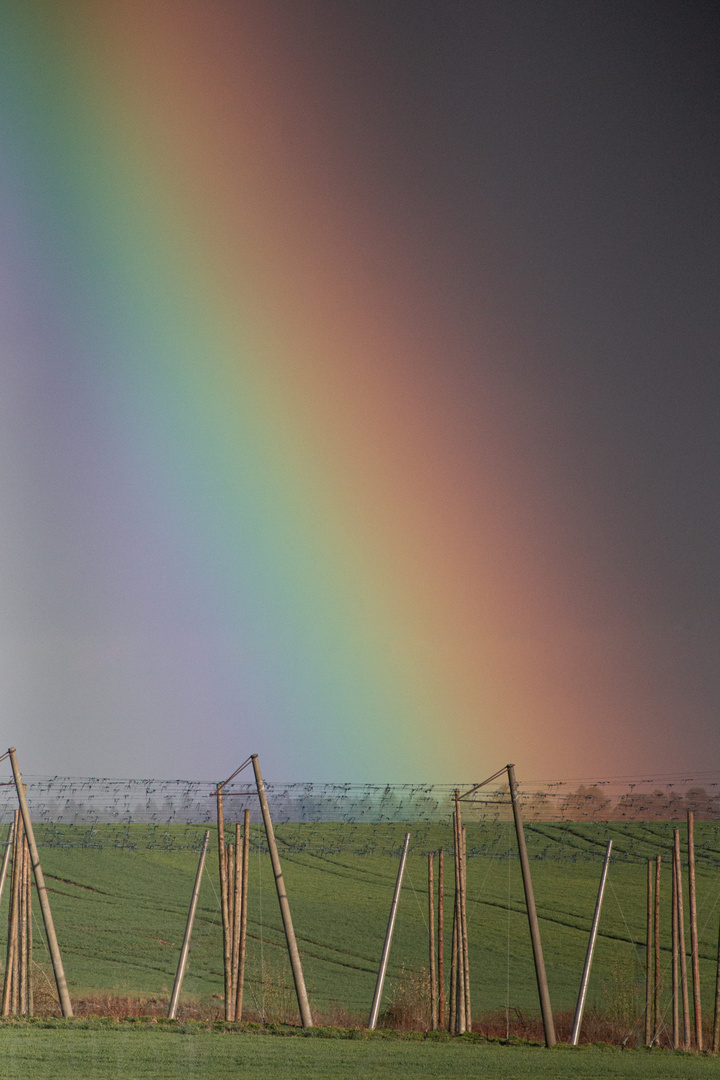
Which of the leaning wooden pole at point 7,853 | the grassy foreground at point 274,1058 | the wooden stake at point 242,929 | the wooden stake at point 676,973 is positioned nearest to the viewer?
the grassy foreground at point 274,1058

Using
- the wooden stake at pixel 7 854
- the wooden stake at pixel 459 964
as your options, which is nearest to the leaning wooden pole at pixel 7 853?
the wooden stake at pixel 7 854

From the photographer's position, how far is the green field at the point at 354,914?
3406 centimetres

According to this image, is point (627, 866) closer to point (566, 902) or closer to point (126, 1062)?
point (566, 902)

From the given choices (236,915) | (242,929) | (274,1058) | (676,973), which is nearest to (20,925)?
(236,915)

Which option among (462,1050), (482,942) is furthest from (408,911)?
(462,1050)

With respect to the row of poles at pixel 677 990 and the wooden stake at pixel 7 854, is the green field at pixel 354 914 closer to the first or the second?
the row of poles at pixel 677 990

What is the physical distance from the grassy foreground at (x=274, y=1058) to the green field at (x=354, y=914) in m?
4.94

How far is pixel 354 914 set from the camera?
1885 inches

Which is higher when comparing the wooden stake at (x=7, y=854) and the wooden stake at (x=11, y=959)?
the wooden stake at (x=7, y=854)

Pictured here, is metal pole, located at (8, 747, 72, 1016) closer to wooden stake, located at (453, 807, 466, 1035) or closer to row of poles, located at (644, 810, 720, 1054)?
wooden stake, located at (453, 807, 466, 1035)

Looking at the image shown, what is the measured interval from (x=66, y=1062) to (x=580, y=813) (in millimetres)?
54699

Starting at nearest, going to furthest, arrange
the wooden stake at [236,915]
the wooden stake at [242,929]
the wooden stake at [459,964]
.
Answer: the wooden stake at [459,964] → the wooden stake at [242,929] → the wooden stake at [236,915]

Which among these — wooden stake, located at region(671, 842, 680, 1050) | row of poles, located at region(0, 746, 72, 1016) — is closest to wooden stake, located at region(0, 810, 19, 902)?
row of poles, located at region(0, 746, 72, 1016)

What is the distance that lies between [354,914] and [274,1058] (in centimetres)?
3025
